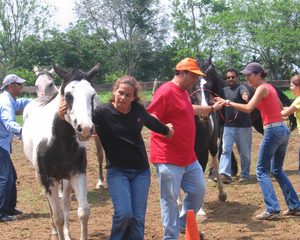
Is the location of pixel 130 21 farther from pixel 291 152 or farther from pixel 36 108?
pixel 36 108

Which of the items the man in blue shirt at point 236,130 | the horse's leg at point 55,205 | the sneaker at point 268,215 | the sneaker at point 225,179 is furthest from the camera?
the man in blue shirt at point 236,130

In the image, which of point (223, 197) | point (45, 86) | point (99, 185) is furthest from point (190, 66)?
point (99, 185)

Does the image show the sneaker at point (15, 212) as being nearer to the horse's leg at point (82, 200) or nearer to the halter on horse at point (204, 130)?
the horse's leg at point (82, 200)

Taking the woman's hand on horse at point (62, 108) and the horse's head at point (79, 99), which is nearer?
the horse's head at point (79, 99)

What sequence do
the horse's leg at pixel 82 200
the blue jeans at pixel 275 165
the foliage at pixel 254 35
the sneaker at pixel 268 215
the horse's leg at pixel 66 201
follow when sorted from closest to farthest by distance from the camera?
the horse's leg at pixel 82 200 → the horse's leg at pixel 66 201 → the blue jeans at pixel 275 165 → the sneaker at pixel 268 215 → the foliage at pixel 254 35

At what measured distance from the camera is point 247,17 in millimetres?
45781

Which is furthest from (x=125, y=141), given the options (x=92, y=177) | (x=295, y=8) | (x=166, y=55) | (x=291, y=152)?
(x=166, y=55)

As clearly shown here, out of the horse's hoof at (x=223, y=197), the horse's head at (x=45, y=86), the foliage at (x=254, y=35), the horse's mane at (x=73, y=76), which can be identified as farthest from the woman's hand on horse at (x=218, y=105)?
the foliage at (x=254, y=35)

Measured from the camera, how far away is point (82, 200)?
17.1 ft

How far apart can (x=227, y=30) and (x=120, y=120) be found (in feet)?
145

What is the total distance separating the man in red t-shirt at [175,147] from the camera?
4.73 m

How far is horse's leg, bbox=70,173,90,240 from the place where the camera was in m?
5.22

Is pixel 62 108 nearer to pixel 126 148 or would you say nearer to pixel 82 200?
pixel 126 148

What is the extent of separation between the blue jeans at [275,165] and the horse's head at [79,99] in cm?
253
